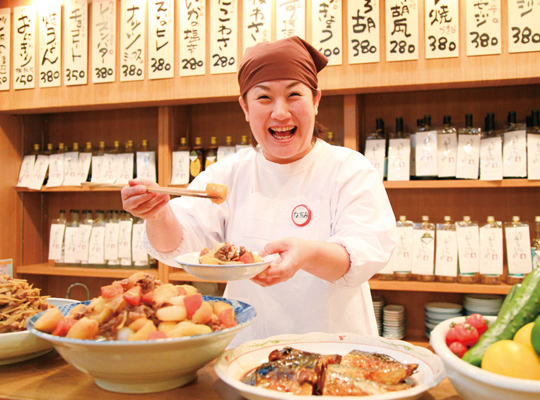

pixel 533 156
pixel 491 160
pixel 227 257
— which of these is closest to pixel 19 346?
pixel 227 257

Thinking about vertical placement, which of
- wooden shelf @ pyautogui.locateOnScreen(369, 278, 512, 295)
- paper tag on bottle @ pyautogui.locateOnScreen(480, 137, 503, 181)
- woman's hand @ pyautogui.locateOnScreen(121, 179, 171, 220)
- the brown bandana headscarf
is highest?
the brown bandana headscarf

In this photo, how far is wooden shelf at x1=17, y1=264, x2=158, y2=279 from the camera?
2787 millimetres

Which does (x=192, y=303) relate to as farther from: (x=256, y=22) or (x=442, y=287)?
(x=256, y=22)

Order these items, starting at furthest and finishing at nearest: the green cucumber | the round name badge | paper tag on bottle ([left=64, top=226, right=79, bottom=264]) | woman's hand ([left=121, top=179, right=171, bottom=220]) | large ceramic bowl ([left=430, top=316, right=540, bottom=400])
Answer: paper tag on bottle ([left=64, top=226, right=79, bottom=264]) → the round name badge → woman's hand ([left=121, top=179, right=171, bottom=220]) → the green cucumber → large ceramic bowl ([left=430, top=316, right=540, bottom=400])

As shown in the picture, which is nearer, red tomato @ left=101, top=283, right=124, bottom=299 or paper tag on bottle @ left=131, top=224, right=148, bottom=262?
red tomato @ left=101, top=283, right=124, bottom=299

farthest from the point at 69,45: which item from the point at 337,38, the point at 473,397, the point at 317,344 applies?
the point at 473,397

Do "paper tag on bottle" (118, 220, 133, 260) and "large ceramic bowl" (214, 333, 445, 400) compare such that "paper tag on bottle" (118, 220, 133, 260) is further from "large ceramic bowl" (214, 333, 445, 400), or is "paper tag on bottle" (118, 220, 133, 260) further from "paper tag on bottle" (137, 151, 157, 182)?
"large ceramic bowl" (214, 333, 445, 400)

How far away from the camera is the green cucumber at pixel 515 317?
75 centimetres

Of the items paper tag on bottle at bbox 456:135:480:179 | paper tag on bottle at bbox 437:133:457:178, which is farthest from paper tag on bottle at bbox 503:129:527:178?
paper tag on bottle at bbox 437:133:457:178

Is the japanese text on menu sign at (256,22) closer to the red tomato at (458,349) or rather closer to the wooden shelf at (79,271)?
the wooden shelf at (79,271)

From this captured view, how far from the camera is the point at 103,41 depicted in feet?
9.23

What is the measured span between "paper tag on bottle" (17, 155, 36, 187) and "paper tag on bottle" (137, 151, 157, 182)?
85cm

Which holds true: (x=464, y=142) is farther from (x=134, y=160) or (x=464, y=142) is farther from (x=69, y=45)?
(x=69, y=45)

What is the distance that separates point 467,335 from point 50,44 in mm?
3016
